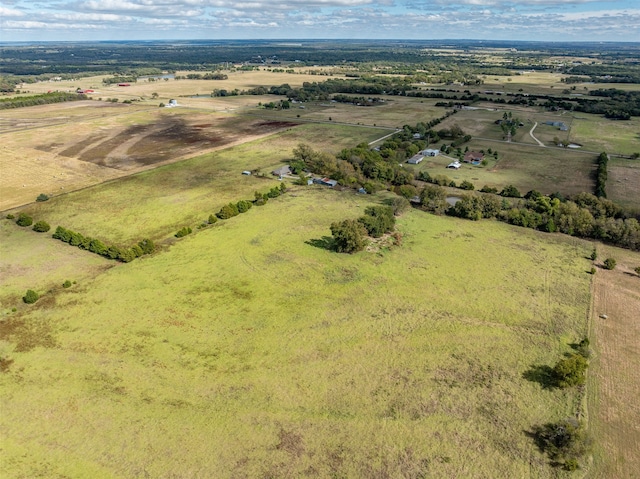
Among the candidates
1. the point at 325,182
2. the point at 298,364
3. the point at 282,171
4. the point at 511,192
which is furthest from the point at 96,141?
the point at 511,192

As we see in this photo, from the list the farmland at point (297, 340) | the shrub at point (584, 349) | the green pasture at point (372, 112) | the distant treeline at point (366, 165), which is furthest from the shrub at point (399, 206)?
the green pasture at point (372, 112)

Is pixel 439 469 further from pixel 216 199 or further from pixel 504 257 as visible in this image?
pixel 216 199

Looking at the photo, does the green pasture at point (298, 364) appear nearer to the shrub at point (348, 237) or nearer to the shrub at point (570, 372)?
the shrub at point (570, 372)

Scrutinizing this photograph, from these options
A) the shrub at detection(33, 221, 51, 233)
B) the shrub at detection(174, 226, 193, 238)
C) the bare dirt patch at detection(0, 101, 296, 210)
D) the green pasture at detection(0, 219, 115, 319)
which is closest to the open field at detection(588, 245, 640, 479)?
the shrub at detection(174, 226, 193, 238)

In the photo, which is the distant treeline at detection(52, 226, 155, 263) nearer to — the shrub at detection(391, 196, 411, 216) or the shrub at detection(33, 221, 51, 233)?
the shrub at detection(33, 221, 51, 233)

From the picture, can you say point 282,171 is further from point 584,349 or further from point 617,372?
point 617,372

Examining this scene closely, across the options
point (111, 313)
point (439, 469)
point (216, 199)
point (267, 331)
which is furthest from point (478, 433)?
point (216, 199)
